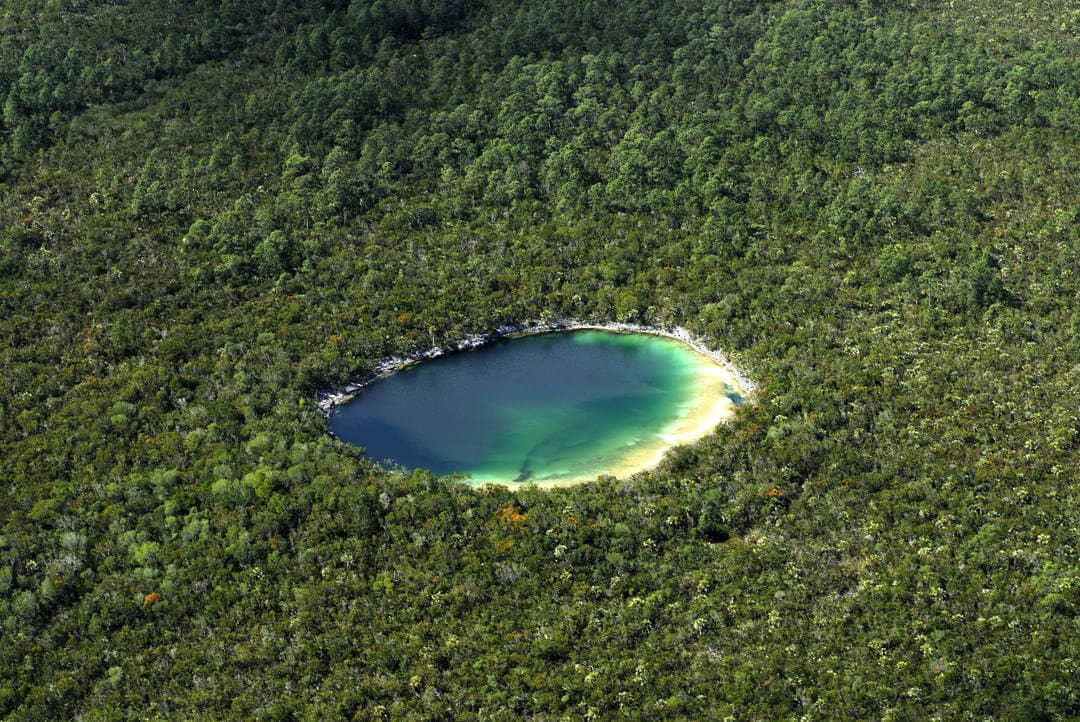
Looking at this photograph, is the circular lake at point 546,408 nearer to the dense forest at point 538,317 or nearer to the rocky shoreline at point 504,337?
the rocky shoreline at point 504,337

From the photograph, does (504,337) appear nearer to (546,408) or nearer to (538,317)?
(538,317)

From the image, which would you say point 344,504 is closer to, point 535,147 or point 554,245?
point 554,245

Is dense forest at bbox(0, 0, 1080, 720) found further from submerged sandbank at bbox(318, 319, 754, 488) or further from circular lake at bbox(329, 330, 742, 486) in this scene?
circular lake at bbox(329, 330, 742, 486)

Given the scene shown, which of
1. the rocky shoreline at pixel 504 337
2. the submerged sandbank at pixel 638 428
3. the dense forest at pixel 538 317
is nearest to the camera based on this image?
the dense forest at pixel 538 317

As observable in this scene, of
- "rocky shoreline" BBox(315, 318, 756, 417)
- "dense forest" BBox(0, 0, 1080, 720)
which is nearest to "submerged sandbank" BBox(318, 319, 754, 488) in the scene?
"rocky shoreline" BBox(315, 318, 756, 417)

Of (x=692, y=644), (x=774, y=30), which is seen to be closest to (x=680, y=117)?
(x=774, y=30)

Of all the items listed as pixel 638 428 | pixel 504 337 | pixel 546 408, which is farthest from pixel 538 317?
pixel 638 428

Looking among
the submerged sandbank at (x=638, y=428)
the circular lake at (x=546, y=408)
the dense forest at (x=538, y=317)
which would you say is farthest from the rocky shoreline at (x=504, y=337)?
the dense forest at (x=538, y=317)
